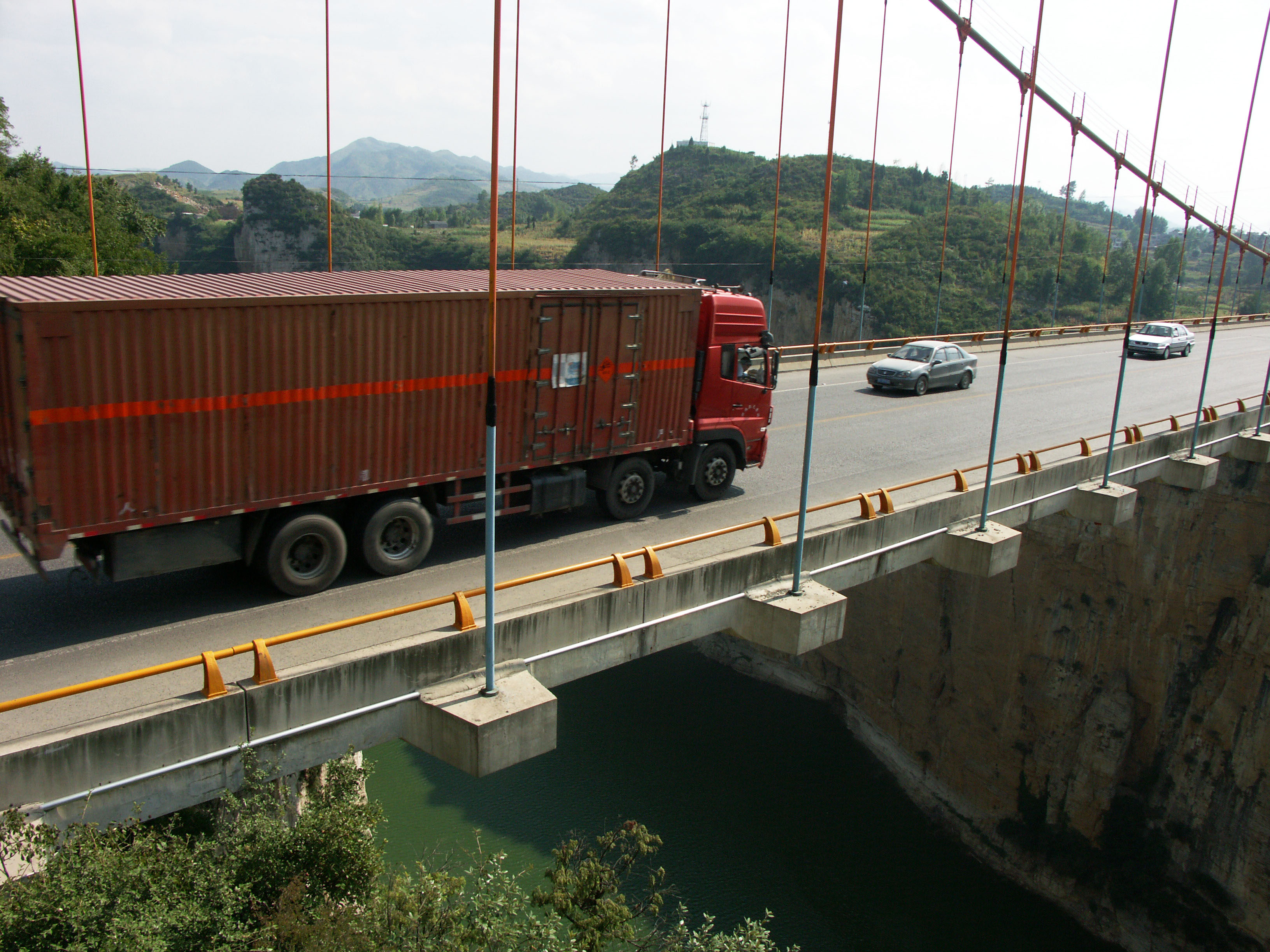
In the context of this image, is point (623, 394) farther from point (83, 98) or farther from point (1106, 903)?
point (1106, 903)

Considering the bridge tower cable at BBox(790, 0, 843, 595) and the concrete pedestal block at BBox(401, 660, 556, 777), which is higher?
the bridge tower cable at BBox(790, 0, 843, 595)

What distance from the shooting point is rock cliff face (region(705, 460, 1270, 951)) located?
21312mm

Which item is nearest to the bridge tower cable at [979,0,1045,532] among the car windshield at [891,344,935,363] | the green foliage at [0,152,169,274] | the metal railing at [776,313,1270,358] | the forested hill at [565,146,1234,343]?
the metal railing at [776,313,1270,358]

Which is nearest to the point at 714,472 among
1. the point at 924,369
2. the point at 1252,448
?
the point at 924,369

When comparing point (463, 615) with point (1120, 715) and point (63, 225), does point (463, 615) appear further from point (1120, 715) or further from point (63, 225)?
point (63, 225)

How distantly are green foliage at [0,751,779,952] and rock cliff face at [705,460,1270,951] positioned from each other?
15339mm

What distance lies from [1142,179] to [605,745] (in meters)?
30.2

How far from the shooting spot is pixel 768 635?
34.3 feet

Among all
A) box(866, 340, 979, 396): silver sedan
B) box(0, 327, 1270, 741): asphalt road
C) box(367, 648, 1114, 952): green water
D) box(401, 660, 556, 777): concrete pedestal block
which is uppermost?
box(866, 340, 979, 396): silver sedan

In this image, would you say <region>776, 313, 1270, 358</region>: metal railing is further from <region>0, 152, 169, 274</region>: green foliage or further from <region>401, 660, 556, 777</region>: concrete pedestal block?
<region>0, 152, 169, 274</region>: green foliage

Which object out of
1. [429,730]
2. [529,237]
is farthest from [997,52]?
[529,237]

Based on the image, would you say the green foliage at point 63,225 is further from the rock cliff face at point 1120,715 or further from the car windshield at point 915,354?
the rock cliff face at point 1120,715

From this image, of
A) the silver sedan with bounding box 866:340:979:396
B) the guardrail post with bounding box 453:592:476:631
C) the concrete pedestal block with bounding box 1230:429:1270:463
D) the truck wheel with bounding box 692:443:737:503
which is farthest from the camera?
the silver sedan with bounding box 866:340:979:396

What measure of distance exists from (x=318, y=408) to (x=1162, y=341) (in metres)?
34.6
